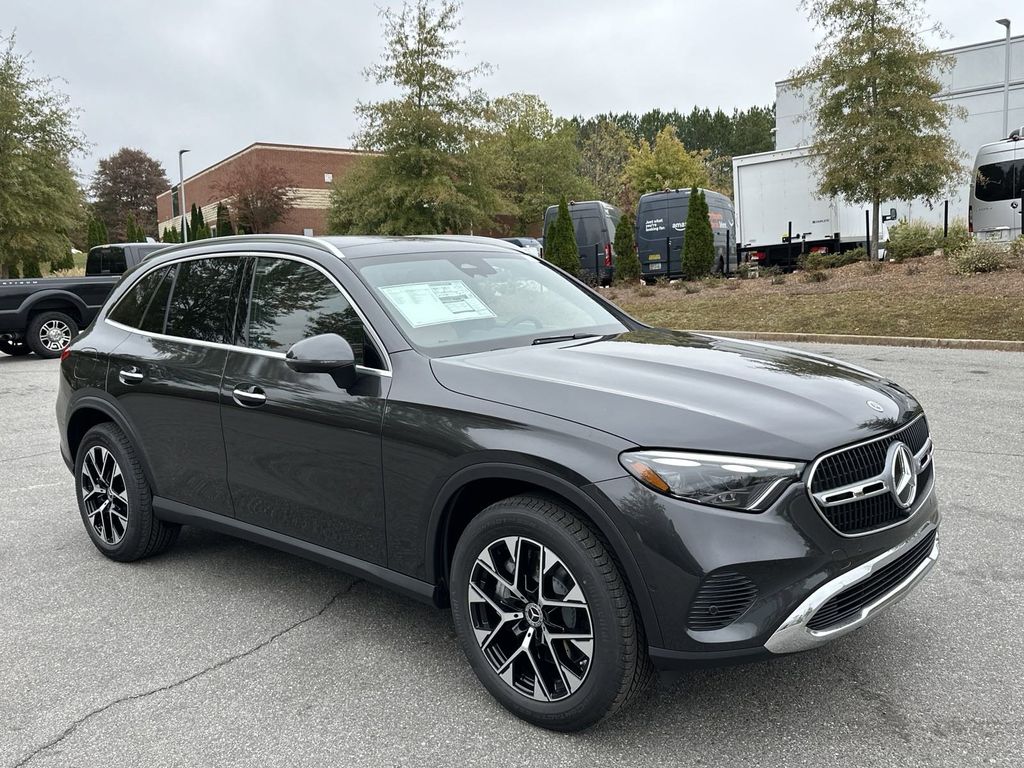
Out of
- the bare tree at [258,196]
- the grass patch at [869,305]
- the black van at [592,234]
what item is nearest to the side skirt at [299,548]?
the grass patch at [869,305]

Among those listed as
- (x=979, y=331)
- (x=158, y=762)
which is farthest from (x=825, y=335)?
(x=158, y=762)

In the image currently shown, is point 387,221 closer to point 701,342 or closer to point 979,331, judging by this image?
point 979,331

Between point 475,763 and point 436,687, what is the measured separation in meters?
0.54

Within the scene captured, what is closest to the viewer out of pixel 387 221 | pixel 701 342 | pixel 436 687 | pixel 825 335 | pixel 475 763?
pixel 475 763

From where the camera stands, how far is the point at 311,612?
4.07 m

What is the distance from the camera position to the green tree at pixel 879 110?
1992 centimetres

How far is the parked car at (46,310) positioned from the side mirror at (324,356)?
1247 centimetres

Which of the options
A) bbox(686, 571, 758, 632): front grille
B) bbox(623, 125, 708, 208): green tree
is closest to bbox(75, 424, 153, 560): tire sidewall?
bbox(686, 571, 758, 632): front grille

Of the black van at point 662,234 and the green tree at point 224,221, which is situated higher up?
the green tree at point 224,221

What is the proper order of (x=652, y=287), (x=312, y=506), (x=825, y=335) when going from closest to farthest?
(x=312, y=506) → (x=825, y=335) → (x=652, y=287)

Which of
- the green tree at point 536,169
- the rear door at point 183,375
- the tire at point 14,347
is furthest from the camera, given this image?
the green tree at point 536,169

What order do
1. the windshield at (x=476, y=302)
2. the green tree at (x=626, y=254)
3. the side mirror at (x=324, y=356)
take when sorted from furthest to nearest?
the green tree at (x=626, y=254) < the windshield at (x=476, y=302) < the side mirror at (x=324, y=356)

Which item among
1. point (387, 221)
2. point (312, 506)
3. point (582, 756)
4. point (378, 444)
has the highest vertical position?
point (387, 221)

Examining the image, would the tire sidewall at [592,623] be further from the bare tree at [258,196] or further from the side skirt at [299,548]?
the bare tree at [258,196]
